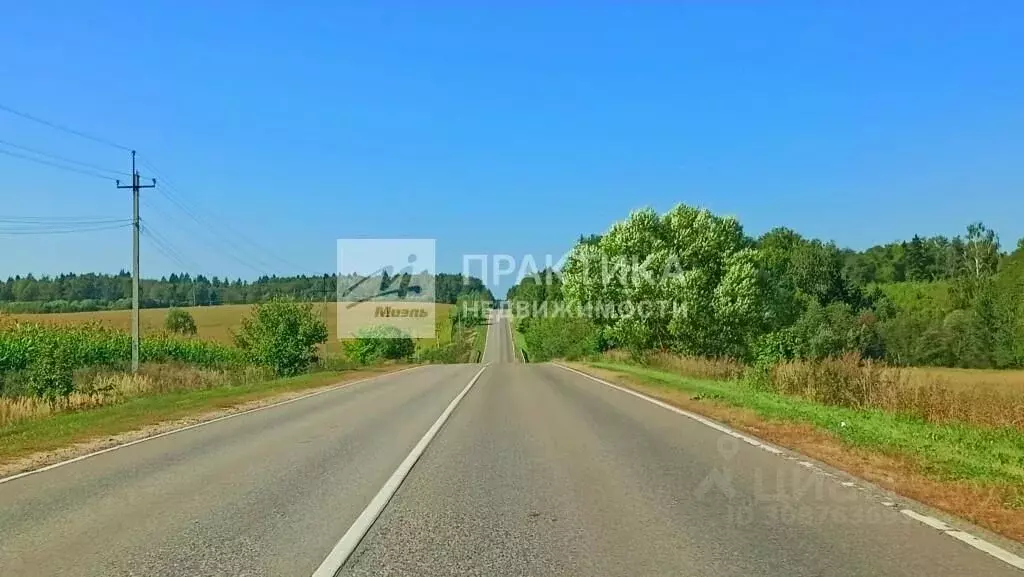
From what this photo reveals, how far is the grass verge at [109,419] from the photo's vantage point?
575 inches

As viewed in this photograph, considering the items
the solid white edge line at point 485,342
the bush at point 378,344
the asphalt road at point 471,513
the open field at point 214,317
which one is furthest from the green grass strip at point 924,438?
the solid white edge line at point 485,342

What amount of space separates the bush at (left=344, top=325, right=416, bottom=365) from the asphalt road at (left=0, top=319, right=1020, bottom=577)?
211 feet

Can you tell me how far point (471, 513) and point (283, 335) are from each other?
123 ft

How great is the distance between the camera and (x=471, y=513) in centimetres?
817

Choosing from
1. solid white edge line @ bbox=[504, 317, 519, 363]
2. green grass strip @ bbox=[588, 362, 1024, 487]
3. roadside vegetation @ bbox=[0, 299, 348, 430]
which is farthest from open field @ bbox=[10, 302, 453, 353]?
green grass strip @ bbox=[588, 362, 1024, 487]

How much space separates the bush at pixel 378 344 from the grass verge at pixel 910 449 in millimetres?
59802

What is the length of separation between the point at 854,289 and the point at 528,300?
161 feet

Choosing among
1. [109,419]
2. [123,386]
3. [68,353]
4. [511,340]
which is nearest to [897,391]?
[109,419]

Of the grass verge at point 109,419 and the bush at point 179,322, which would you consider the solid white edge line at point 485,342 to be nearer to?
the bush at point 179,322

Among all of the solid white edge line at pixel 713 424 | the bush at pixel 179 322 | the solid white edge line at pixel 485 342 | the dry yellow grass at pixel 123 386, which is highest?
the bush at pixel 179 322

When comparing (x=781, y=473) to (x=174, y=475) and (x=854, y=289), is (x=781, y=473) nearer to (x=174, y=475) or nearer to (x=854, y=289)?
(x=174, y=475)

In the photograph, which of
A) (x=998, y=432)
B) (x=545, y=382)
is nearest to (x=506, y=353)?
(x=545, y=382)

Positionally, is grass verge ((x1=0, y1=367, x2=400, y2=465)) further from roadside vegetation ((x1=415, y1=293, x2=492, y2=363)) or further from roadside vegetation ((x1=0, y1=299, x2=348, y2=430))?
roadside vegetation ((x1=415, y1=293, x2=492, y2=363))

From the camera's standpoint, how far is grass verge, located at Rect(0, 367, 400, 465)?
47.9ft
